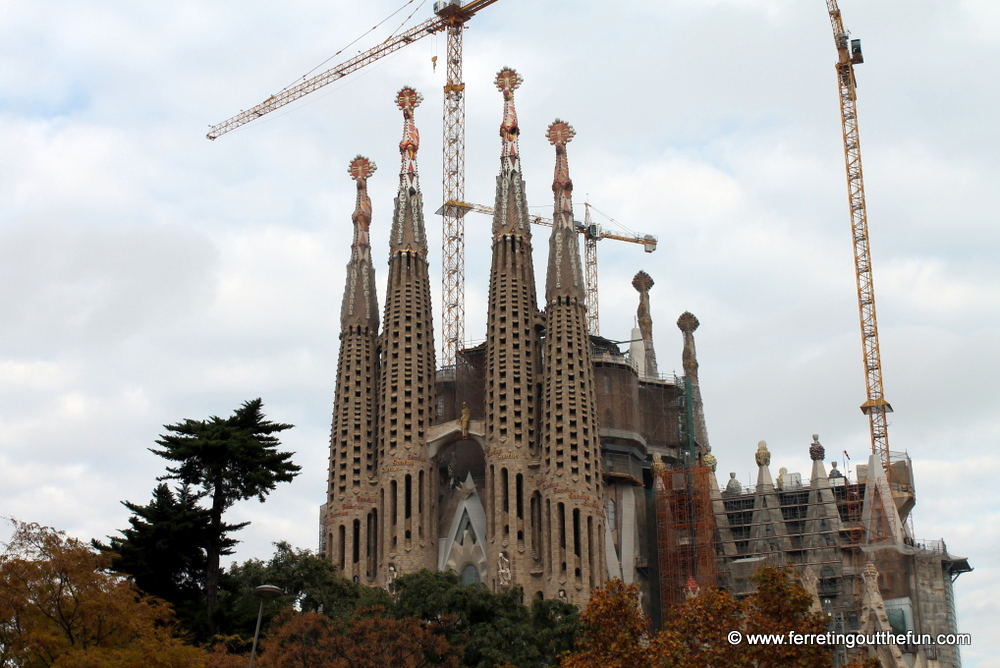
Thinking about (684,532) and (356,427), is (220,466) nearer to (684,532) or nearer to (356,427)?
(356,427)

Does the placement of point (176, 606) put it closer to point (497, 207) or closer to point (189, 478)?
point (189, 478)

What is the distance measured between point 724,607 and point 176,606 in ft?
97.9

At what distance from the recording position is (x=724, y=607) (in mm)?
35219

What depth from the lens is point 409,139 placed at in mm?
76375

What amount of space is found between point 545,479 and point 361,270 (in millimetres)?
16161

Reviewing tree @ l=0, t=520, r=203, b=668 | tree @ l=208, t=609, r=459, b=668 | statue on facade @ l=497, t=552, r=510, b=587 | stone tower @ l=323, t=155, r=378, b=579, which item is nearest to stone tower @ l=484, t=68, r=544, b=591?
statue on facade @ l=497, t=552, r=510, b=587

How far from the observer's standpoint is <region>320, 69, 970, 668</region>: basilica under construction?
216 feet

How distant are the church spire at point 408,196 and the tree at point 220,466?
15068 mm

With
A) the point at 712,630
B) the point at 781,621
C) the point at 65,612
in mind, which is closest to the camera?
the point at 781,621

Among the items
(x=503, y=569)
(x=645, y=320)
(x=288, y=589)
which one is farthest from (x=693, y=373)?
(x=288, y=589)

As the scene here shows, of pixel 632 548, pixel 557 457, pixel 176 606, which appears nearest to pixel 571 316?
pixel 557 457

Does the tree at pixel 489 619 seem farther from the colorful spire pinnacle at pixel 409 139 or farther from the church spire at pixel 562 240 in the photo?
the colorful spire pinnacle at pixel 409 139

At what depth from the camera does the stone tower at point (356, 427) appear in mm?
68562

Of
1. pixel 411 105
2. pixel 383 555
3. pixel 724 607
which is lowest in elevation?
pixel 724 607
